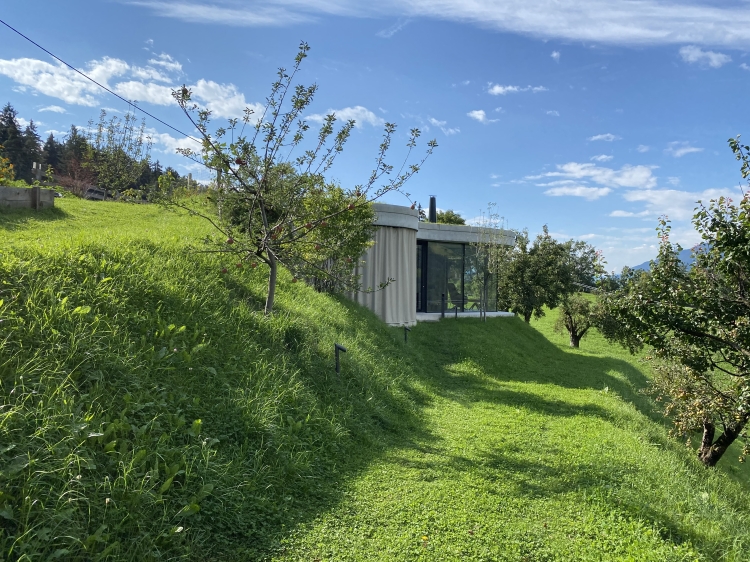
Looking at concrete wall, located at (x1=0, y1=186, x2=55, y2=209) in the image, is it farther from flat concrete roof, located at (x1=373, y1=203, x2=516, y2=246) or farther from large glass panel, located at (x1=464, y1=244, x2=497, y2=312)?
large glass panel, located at (x1=464, y1=244, x2=497, y2=312)

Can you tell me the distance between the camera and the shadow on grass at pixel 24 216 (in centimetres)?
865

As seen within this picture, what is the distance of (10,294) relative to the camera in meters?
4.15

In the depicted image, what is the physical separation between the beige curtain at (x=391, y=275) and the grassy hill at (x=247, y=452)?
635 cm

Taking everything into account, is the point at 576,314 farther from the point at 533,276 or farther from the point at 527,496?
the point at 527,496

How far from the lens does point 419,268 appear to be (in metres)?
17.5

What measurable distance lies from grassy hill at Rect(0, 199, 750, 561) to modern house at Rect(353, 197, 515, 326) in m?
6.65

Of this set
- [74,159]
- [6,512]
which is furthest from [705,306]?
[74,159]

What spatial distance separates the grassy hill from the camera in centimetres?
292

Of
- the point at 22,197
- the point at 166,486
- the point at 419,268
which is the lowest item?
the point at 166,486

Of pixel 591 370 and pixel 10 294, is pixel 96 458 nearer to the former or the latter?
pixel 10 294

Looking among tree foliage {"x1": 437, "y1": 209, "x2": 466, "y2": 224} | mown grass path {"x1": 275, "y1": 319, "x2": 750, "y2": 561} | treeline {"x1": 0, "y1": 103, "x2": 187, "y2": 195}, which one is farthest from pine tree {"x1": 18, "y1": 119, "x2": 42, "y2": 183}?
mown grass path {"x1": 275, "y1": 319, "x2": 750, "y2": 561}

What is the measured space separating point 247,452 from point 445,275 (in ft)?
47.5

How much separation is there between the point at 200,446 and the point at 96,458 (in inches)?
30.8

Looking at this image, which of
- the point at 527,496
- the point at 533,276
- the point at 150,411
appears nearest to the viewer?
the point at 150,411
